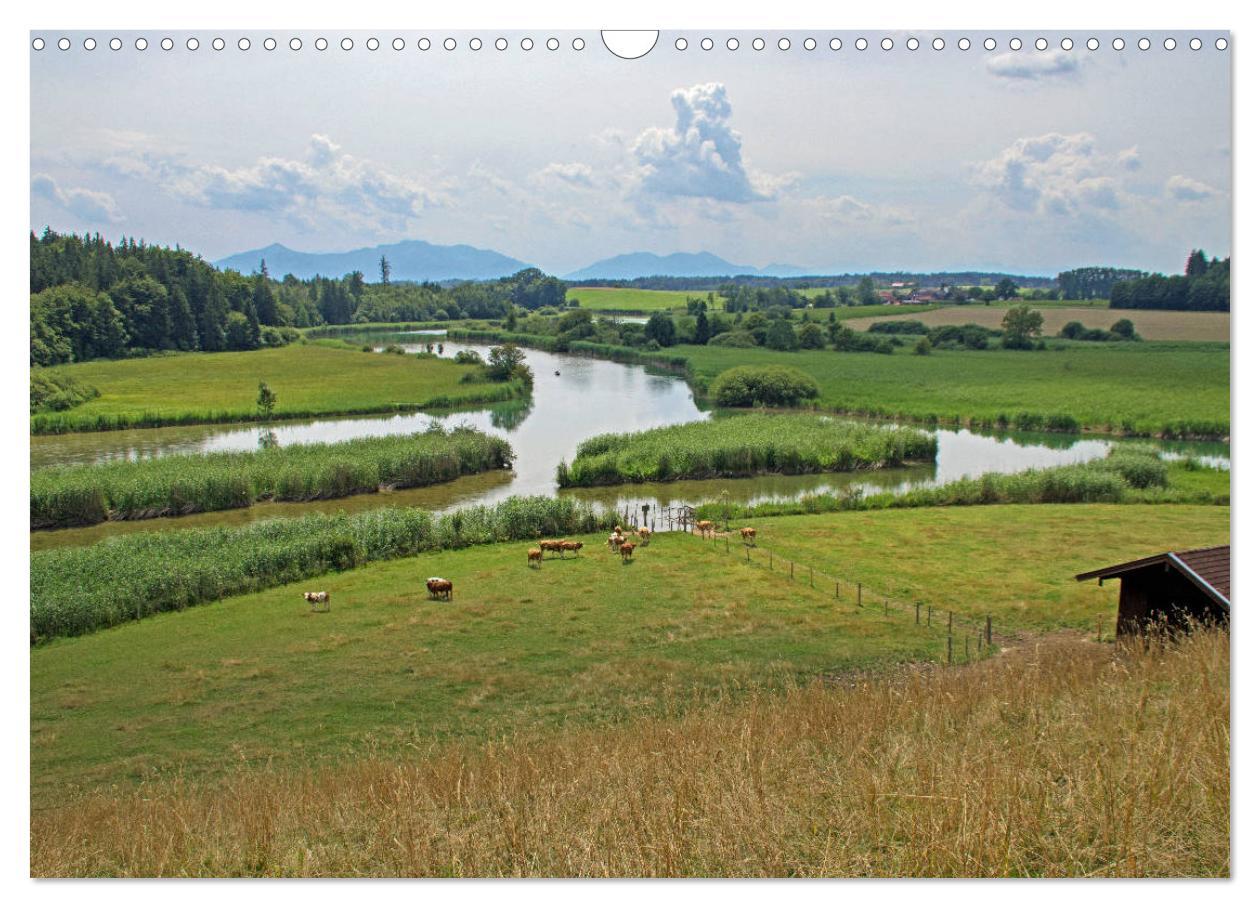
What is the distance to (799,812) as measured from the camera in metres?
3.26

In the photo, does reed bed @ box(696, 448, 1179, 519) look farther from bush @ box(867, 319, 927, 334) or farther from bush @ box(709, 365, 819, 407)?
bush @ box(709, 365, 819, 407)

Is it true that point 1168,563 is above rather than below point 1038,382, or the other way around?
below

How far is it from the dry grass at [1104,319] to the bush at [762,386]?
13.2 ft

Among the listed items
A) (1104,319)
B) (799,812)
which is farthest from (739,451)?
(799,812)

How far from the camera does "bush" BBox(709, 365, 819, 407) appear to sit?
41.3ft

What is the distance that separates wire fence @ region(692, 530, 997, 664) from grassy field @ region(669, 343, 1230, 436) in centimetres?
253

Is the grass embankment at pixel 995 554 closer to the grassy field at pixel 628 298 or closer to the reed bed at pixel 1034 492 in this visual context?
the reed bed at pixel 1034 492

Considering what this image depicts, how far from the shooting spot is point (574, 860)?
2898 millimetres

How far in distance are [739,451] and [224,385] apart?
1465 centimetres

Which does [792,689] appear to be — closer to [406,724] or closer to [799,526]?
[406,724]

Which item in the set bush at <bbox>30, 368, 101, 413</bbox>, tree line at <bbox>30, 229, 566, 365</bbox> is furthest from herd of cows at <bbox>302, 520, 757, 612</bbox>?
bush at <bbox>30, 368, 101, 413</bbox>

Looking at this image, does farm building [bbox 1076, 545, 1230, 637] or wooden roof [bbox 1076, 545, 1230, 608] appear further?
farm building [bbox 1076, 545, 1230, 637]

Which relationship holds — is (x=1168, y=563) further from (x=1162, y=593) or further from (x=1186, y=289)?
(x=1186, y=289)

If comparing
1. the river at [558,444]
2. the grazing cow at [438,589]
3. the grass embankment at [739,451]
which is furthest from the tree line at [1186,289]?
the grass embankment at [739,451]
